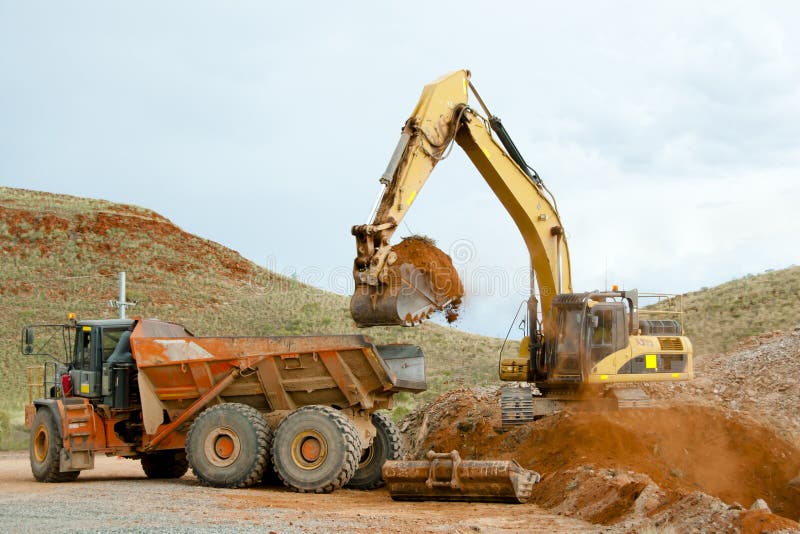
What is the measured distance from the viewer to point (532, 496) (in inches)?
514

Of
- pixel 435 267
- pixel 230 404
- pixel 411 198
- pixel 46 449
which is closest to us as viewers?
pixel 230 404

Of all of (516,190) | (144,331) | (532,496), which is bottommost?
(532,496)

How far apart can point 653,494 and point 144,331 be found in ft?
27.7

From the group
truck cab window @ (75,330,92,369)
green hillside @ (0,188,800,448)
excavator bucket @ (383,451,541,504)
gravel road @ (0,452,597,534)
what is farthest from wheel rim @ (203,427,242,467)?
green hillside @ (0,188,800,448)

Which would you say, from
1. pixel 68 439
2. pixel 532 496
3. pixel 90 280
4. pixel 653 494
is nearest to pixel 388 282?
pixel 532 496

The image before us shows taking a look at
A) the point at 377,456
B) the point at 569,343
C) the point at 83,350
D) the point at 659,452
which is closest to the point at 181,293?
the point at 83,350

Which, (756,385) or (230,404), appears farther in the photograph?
(756,385)

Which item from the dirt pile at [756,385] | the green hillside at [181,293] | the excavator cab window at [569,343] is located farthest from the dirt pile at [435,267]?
the green hillside at [181,293]

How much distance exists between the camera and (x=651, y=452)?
1502 centimetres

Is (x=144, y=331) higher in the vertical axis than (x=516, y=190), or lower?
lower

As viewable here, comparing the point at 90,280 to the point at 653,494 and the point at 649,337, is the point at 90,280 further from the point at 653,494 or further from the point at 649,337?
the point at 653,494

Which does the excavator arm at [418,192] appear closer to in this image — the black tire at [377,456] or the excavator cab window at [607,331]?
the excavator cab window at [607,331]

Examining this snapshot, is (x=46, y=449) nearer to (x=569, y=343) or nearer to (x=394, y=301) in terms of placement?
(x=394, y=301)

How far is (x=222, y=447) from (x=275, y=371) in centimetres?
135
